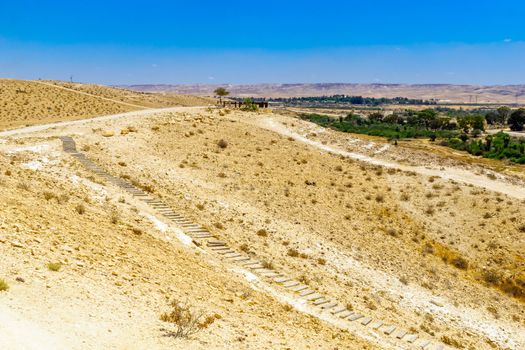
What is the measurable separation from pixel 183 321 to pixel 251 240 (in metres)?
9.46

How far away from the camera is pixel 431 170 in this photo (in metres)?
37.0

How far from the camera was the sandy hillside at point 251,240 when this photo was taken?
10.0m

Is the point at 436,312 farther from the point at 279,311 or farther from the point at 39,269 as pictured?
the point at 39,269

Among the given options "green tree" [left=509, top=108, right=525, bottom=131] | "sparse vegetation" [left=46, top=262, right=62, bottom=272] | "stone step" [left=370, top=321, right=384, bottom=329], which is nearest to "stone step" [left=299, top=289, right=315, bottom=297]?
"stone step" [left=370, top=321, right=384, bottom=329]

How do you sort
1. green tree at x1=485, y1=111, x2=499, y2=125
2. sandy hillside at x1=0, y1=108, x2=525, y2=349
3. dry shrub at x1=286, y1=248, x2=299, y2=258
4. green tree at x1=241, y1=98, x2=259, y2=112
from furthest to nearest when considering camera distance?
1. green tree at x1=485, y1=111, x2=499, y2=125
2. green tree at x1=241, y1=98, x2=259, y2=112
3. dry shrub at x1=286, y1=248, x2=299, y2=258
4. sandy hillside at x1=0, y1=108, x2=525, y2=349

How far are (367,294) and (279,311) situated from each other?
560 cm

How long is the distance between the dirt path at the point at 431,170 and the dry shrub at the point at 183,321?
28394mm

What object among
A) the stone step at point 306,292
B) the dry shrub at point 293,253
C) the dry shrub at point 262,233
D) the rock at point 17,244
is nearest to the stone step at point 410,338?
the stone step at point 306,292

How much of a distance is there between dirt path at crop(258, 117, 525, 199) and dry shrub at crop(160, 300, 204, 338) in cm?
2839

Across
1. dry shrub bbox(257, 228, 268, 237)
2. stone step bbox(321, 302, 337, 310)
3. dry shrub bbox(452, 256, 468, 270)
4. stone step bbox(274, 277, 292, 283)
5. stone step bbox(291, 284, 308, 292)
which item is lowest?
dry shrub bbox(452, 256, 468, 270)

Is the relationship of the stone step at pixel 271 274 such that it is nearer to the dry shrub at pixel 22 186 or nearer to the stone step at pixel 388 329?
the stone step at pixel 388 329

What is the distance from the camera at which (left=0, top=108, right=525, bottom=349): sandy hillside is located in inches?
395

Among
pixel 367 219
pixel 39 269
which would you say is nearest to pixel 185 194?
pixel 367 219

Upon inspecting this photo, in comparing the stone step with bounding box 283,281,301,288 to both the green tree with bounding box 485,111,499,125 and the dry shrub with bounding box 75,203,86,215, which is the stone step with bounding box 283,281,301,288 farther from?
the green tree with bounding box 485,111,499,125
